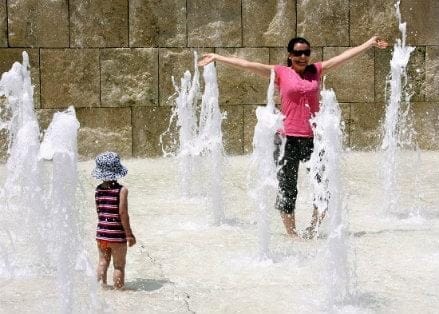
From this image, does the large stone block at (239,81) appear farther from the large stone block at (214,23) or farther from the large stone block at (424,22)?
the large stone block at (424,22)

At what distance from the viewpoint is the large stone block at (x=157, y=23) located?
9.48m

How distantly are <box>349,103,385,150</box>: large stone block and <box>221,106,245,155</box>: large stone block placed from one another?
1395mm

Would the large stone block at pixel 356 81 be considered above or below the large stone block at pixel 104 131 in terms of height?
above

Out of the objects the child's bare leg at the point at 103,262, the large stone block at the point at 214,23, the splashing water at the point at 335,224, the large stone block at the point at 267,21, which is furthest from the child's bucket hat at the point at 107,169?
the large stone block at the point at 267,21

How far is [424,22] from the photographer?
9.94 meters

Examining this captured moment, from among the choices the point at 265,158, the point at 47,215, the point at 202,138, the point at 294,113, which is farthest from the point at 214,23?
the point at 47,215

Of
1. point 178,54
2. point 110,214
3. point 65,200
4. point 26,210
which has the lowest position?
point 26,210

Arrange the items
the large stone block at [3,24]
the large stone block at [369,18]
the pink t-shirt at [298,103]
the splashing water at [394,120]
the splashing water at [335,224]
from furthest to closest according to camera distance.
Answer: the large stone block at [369,18] → the large stone block at [3,24] → the splashing water at [394,120] → the pink t-shirt at [298,103] → the splashing water at [335,224]

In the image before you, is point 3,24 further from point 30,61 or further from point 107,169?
point 107,169

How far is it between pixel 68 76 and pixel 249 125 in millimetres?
2254

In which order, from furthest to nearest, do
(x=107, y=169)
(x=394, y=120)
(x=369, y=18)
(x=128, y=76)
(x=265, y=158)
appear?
Answer: 1. (x=369, y=18)
2. (x=128, y=76)
3. (x=394, y=120)
4. (x=265, y=158)
5. (x=107, y=169)

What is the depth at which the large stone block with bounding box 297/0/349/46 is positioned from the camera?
9.79 metres

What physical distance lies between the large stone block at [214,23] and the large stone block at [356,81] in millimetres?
1325

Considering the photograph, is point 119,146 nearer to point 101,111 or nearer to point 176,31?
point 101,111
